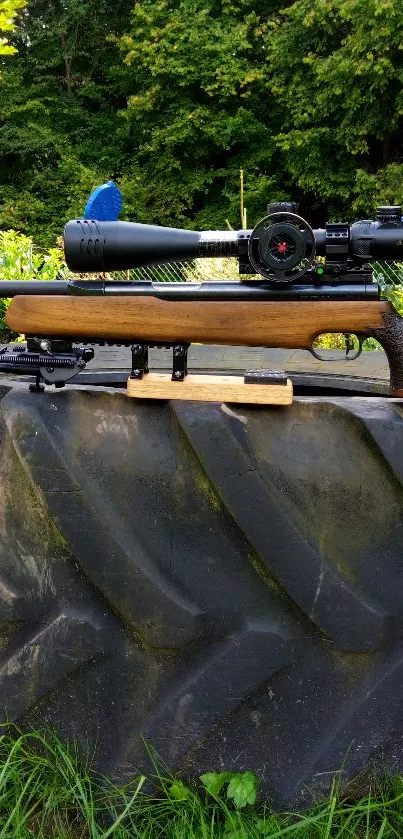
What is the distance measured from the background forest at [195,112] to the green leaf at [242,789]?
13.7 m

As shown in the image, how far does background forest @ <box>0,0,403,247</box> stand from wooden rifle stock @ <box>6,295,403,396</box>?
13.2 meters

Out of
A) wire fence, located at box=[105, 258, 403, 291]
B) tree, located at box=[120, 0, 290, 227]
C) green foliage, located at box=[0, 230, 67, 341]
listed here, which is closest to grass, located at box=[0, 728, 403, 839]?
green foliage, located at box=[0, 230, 67, 341]

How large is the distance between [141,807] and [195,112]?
641 inches

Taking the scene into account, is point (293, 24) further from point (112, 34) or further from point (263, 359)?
point (263, 359)

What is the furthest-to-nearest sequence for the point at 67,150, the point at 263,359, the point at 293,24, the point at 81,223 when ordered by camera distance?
1. the point at 67,150
2. the point at 293,24
3. the point at 263,359
4. the point at 81,223

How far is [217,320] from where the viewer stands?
1.45 m

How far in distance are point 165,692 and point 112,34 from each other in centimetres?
1885

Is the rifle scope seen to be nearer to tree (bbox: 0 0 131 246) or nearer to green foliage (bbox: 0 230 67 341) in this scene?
green foliage (bbox: 0 230 67 341)

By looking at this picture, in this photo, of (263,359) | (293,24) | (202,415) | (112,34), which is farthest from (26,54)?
(202,415)

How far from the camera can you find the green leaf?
135 centimetres

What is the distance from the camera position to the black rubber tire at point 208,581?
1.29 metres

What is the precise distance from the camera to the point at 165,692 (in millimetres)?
1382

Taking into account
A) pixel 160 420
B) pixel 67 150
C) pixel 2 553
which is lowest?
pixel 2 553

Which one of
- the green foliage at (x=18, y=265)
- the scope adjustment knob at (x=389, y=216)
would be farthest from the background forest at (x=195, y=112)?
the scope adjustment knob at (x=389, y=216)
